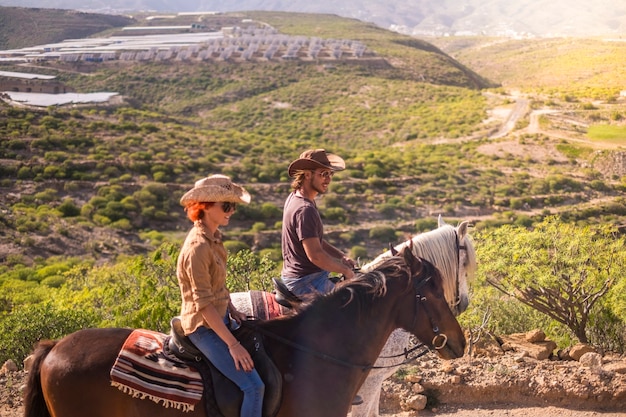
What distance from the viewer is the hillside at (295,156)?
97.8ft

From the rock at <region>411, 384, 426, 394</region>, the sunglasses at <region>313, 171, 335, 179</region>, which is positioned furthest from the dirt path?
the sunglasses at <region>313, 171, 335, 179</region>

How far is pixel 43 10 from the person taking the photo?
291 feet

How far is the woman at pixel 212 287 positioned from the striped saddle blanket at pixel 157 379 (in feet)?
0.72

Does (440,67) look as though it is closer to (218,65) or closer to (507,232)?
(218,65)

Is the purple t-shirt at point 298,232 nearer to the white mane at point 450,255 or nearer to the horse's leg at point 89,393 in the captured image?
the white mane at point 450,255

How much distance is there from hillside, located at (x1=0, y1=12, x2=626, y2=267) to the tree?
16.8 meters

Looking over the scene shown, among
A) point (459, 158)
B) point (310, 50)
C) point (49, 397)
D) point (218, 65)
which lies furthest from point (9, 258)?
point (310, 50)

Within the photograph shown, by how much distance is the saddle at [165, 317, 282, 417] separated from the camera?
3809 millimetres

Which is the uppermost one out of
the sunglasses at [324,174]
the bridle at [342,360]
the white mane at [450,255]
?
the sunglasses at [324,174]

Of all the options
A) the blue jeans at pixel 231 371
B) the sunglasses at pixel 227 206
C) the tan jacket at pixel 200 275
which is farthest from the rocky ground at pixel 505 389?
the sunglasses at pixel 227 206

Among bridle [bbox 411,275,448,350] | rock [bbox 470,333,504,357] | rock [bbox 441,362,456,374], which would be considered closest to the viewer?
bridle [bbox 411,275,448,350]

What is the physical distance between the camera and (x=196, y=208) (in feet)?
12.3

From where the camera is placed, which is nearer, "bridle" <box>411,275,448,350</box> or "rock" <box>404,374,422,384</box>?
"bridle" <box>411,275,448,350</box>

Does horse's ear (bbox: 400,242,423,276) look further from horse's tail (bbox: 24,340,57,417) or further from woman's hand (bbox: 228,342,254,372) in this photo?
horse's tail (bbox: 24,340,57,417)
